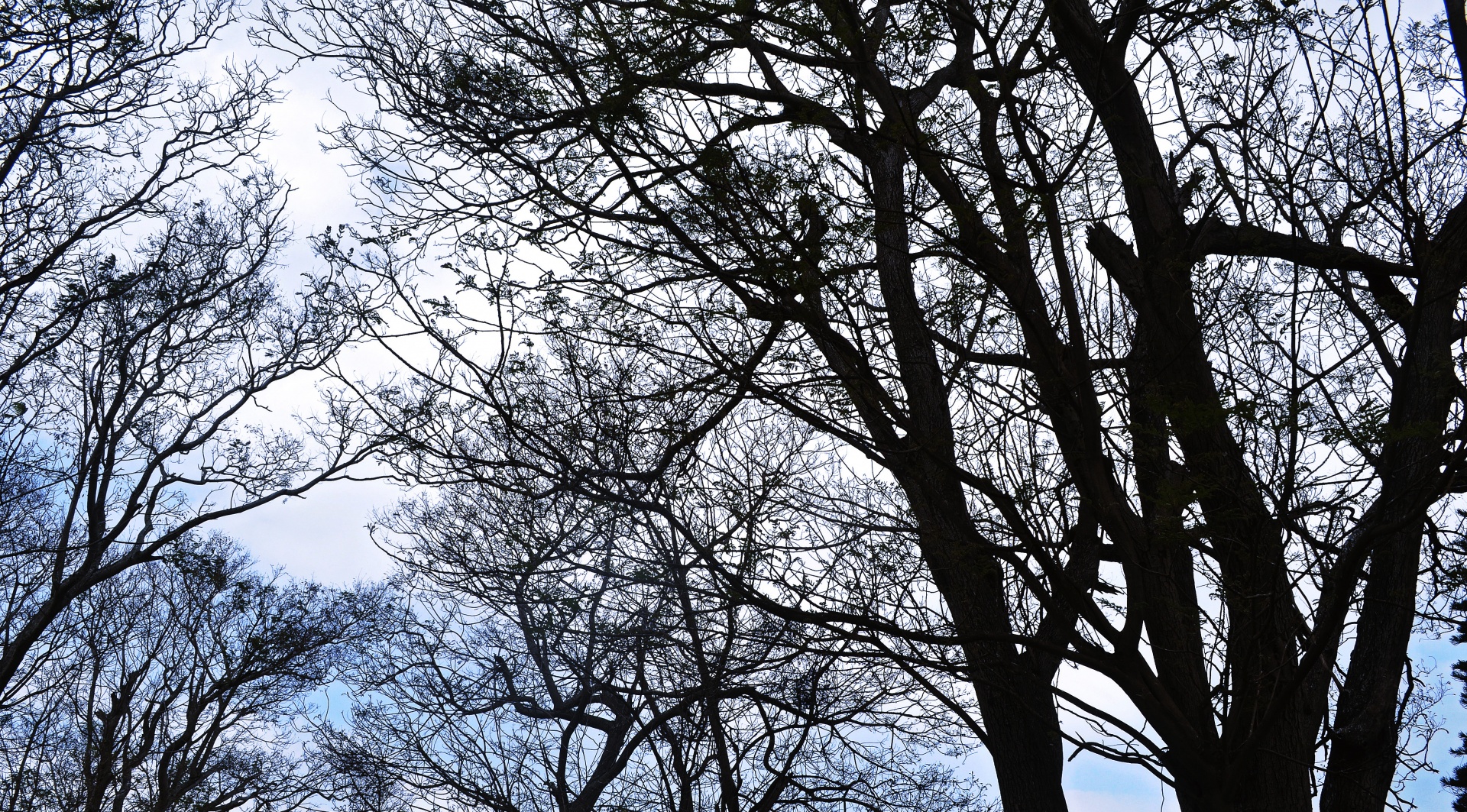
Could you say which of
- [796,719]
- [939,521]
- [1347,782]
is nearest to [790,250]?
[939,521]

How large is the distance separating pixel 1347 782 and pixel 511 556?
20.8 ft

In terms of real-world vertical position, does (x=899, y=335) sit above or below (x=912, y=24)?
below

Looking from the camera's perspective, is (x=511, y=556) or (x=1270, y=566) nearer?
(x=1270, y=566)

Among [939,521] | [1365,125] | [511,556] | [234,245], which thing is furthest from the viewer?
[234,245]

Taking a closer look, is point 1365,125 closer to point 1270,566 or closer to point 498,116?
point 1270,566

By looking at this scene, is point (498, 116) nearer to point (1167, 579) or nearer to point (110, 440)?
point (1167, 579)

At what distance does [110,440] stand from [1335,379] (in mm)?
10491

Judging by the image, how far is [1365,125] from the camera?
3836mm

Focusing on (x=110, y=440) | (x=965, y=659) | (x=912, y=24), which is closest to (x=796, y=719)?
(x=965, y=659)

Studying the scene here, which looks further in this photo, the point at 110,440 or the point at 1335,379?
the point at 110,440

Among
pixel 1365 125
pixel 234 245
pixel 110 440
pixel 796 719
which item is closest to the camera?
pixel 1365 125

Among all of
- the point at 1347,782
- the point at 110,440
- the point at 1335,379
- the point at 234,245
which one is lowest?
the point at 1347,782

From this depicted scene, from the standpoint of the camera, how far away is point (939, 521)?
424cm

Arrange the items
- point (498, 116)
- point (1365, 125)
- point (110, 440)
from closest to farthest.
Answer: point (1365, 125) → point (498, 116) → point (110, 440)
